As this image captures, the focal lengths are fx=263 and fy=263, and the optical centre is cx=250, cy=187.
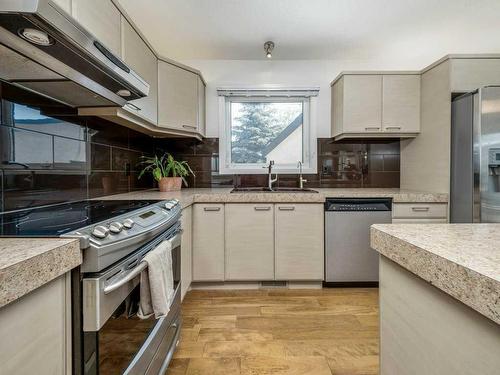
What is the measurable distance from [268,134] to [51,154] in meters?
2.08

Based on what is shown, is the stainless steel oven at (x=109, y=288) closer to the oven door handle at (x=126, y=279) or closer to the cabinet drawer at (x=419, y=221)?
the oven door handle at (x=126, y=279)

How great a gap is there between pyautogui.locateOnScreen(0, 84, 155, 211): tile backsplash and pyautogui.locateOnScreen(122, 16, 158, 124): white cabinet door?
29cm

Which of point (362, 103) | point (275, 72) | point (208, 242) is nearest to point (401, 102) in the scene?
point (362, 103)

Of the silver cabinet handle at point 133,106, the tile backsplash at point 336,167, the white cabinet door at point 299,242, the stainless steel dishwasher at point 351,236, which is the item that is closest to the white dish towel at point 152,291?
the silver cabinet handle at point 133,106

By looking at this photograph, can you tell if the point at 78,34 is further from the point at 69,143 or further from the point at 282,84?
the point at 282,84

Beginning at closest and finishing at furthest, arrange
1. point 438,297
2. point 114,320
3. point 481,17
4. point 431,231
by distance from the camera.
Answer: point 438,297 < point 431,231 < point 114,320 < point 481,17

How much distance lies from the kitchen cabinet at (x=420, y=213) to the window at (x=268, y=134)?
979 mm

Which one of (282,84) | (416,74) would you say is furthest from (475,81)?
(282,84)

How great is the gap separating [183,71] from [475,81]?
2.46 metres

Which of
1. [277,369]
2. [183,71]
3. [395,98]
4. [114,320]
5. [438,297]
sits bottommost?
[277,369]

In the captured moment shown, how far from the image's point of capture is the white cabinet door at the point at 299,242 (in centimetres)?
228

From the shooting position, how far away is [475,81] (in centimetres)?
214

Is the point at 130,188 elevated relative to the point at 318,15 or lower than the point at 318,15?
lower

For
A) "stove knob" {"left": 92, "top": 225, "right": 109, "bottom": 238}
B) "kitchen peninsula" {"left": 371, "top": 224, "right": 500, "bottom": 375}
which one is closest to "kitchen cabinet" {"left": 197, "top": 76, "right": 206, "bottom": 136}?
"stove knob" {"left": 92, "top": 225, "right": 109, "bottom": 238}
